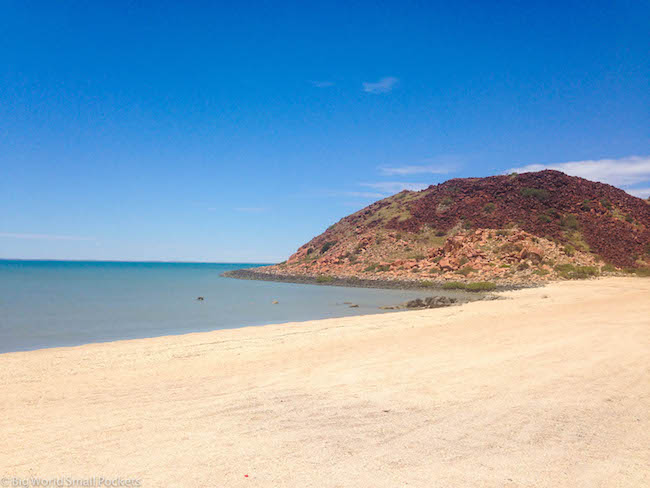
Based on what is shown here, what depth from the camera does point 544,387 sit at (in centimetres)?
644

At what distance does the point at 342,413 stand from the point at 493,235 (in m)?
44.2

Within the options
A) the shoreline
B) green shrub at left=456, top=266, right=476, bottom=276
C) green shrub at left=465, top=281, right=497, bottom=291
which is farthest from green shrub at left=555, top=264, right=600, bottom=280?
green shrub at left=465, top=281, right=497, bottom=291

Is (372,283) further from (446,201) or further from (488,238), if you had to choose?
(446,201)

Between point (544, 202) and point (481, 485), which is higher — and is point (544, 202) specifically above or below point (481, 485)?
above

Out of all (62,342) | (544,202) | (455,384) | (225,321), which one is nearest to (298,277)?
(544,202)

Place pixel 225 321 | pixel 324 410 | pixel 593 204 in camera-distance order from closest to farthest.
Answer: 1. pixel 324 410
2. pixel 225 321
3. pixel 593 204

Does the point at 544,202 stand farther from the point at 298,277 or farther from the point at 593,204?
the point at 298,277

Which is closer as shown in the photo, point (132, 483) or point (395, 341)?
point (132, 483)

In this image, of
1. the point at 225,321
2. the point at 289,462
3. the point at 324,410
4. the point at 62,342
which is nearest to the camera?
the point at 289,462

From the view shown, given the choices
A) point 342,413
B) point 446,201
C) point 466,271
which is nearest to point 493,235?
point 466,271

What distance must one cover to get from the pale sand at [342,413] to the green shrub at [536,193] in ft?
161

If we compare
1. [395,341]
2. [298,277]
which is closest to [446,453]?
[395,341]

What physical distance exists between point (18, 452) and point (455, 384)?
561 centimetres

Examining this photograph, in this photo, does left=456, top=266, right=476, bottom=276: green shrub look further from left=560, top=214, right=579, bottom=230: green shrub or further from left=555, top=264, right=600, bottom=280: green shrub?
left=560, top=214, right=579, bottom=230: green shrub
